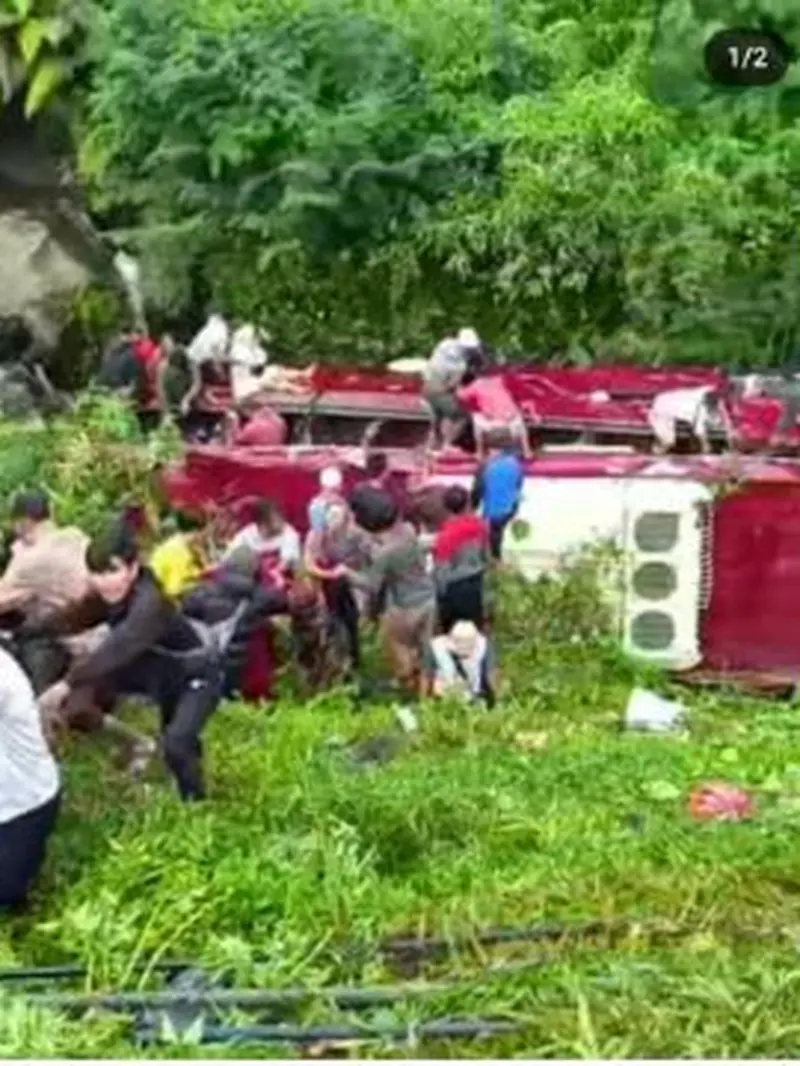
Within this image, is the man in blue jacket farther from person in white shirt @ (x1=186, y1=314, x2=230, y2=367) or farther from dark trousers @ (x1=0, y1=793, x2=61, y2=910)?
person in white shirt @ (x1=186, y1=314, x2=230, y2=367)

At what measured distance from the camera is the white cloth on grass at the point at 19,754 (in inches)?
393

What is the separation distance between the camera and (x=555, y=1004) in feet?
28.8

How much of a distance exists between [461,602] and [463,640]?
0.75 ft

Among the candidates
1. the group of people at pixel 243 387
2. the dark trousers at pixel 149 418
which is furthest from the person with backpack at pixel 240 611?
the dark trousers at pixel 149 418

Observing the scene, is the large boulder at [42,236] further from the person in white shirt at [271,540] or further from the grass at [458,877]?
the grass at [458,877]

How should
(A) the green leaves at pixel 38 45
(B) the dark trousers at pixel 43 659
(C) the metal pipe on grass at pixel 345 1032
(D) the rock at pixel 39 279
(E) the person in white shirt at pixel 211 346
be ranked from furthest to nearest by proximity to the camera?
(A) the green leaves at pixel 38 45 → (D) the rock at pixel 39 279 → (E) the person in white shirt at pixel 211 346 → (B) the dark trousers at pixel 43 659 → (C) the metal pipe on grass at pixel 345 1032

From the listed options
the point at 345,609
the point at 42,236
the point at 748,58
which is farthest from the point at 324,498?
the point at 42,236

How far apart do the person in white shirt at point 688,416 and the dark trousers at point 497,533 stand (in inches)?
104

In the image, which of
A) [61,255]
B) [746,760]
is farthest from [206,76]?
[746,760]

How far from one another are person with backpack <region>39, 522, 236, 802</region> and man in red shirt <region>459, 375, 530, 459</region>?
513 centimetres

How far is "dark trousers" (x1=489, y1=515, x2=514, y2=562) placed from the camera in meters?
14.5

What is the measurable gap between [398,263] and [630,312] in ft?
6.44

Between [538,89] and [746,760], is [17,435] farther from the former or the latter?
[538,89]

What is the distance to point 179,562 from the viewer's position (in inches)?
511
